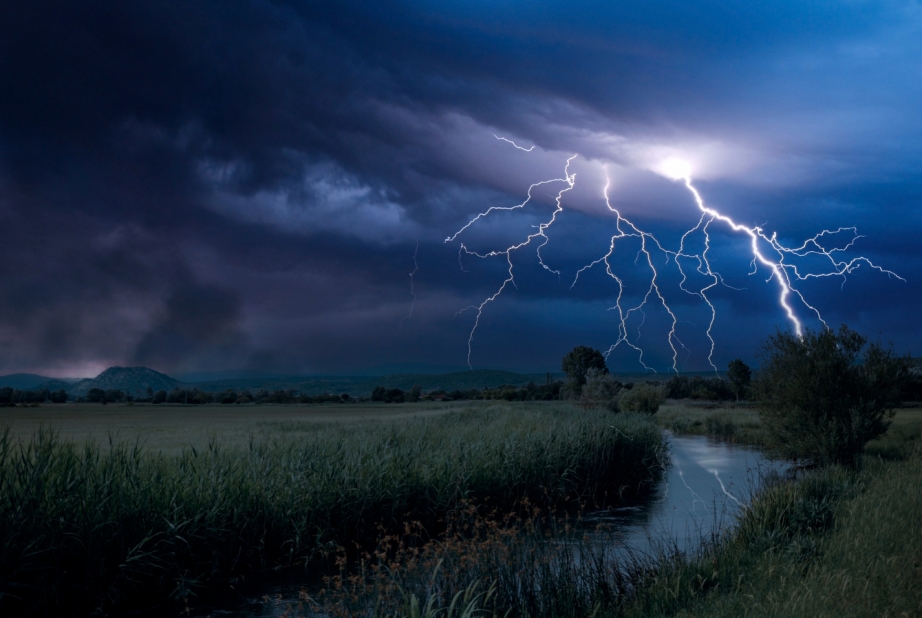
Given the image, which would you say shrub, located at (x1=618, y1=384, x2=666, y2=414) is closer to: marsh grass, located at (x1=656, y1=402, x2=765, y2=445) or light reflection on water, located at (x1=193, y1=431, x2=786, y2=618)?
marsh grass, located at (x1=656, y1=402, x2=765, y2=445)

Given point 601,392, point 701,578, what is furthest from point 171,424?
point 701,578

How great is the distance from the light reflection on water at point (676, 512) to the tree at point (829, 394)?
6.47ft

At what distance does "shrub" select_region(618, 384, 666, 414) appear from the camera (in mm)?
46031

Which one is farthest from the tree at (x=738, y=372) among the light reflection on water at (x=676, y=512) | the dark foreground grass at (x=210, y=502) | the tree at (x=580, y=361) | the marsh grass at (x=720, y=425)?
the dark foreground grass at (x=210, y=502)

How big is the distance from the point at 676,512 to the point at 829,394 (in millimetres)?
9695

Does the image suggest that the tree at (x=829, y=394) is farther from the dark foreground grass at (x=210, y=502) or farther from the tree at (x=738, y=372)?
the tree at (x=738, y=372)

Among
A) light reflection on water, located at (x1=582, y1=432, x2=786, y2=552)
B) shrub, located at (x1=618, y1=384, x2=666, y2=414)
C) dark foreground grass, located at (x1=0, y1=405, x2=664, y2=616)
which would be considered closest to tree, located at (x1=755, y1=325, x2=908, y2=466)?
light reflection on water, located at (x1=582, y1=432, x2=786, y2=552)

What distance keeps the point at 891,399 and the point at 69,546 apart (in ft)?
83.0

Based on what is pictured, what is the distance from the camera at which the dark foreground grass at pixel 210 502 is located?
29.2 feet

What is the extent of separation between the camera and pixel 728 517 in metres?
→ 14.2

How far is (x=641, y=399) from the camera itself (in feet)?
157

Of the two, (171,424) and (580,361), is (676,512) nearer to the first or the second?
(171,424)

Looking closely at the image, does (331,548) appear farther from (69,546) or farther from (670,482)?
(670,482)

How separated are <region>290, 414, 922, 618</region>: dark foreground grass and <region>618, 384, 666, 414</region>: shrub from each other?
35427mm
